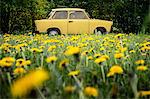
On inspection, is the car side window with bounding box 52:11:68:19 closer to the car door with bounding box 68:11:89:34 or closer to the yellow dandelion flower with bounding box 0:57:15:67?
the car door with bounding box 68:11:89:34

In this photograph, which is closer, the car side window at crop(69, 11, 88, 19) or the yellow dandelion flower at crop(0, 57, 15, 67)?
the yellow dandelion flower at crop(0, 57, 15, 67)

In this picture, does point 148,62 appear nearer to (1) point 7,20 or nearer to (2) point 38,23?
(2) point 38,23

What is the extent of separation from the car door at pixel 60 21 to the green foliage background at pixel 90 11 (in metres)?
1.19

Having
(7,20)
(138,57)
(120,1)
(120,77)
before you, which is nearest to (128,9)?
(120,1)

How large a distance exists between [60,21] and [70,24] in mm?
444

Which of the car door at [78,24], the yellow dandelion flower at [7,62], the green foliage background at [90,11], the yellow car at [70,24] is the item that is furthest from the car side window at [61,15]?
the yellow dandelion flower at [7,62]

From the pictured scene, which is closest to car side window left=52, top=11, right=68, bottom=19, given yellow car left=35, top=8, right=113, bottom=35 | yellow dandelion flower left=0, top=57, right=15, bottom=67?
yellow car left=35, top=8, right=113, bottom=35

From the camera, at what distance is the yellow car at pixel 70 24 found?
16062mm

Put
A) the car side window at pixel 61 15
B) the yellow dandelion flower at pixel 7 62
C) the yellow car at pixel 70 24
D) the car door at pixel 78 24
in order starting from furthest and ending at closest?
the car side window at pixel 61 15 < the car door at pixel 78 24 < the yellow car at pixel 70 24 < the yellow dandelion flower at pixel 7 62

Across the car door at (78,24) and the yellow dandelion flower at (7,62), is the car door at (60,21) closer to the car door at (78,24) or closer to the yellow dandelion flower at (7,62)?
the car door at (78,24)

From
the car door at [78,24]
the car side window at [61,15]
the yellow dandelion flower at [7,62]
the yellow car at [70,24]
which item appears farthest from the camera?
the car side window at [61,15]

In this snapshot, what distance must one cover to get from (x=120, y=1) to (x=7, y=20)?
4888mm

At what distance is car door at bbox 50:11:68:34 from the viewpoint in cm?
1611

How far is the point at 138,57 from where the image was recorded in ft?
14.5
